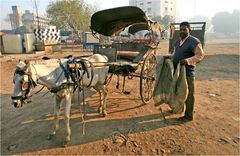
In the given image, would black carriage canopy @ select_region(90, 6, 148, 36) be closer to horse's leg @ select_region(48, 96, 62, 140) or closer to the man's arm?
the man's arm

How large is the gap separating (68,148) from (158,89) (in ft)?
8.68

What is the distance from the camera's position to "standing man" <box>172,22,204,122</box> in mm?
4523

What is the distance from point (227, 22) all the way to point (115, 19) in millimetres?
119598

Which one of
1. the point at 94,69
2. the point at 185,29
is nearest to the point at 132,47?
the point at 94,69

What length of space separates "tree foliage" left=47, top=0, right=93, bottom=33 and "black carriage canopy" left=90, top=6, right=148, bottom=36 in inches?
1147

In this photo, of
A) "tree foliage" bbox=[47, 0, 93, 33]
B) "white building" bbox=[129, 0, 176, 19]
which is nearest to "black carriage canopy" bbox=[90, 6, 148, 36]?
"tree foliage" bbox=[47, 0, 93, 33]

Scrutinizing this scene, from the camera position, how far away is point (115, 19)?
622 cm

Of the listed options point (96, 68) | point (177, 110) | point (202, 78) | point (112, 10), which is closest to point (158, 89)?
point (177, 110)

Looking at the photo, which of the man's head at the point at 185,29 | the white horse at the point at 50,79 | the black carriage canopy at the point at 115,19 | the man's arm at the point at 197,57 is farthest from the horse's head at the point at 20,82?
the man's head at the point at 185,29

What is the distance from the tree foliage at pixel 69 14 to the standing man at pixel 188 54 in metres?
31.7

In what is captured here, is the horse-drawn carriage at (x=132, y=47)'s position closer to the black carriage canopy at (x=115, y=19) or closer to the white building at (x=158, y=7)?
the black carriage canopy at (x=115, y=19)

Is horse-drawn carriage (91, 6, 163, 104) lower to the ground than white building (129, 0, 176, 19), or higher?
lower

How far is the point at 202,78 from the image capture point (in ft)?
34.1

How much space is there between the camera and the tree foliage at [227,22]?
106 m
